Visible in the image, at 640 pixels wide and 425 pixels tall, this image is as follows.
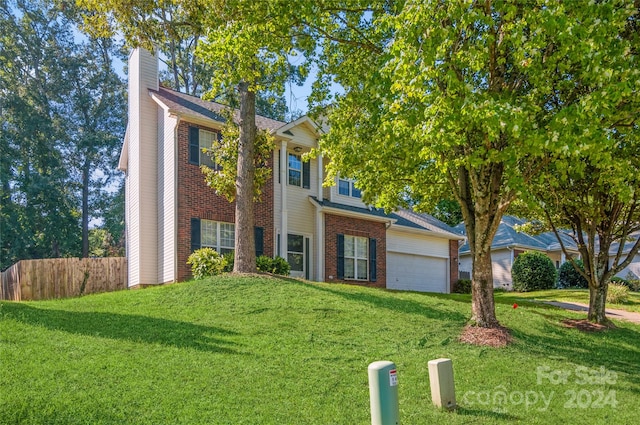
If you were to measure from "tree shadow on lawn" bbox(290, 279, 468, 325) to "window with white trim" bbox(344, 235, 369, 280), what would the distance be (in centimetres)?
622

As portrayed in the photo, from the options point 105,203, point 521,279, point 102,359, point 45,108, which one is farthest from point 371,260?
point 45,108

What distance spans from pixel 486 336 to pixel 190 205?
9.98 m

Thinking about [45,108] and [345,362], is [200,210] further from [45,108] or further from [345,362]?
[45,108]

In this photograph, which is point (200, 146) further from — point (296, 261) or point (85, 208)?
point (85, 208)

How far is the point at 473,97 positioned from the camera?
25.4ft

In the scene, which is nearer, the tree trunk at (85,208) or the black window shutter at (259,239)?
the black window shutter at (259,239)

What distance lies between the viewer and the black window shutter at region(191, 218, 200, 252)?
15953 millimetres

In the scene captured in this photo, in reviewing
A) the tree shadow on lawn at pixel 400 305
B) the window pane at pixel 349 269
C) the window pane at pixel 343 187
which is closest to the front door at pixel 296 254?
the window pane at pixel 349 269

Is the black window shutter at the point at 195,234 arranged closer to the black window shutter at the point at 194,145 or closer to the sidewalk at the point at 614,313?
the black window shutter at the point at 194,145

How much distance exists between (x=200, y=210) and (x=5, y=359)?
987 centimetres

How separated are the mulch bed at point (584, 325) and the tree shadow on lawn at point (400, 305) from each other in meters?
2.50

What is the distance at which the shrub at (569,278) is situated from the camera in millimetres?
26172

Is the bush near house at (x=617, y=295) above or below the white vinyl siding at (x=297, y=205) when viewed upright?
below

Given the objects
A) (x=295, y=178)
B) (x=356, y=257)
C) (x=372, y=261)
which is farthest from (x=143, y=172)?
(x=372, y=261)
